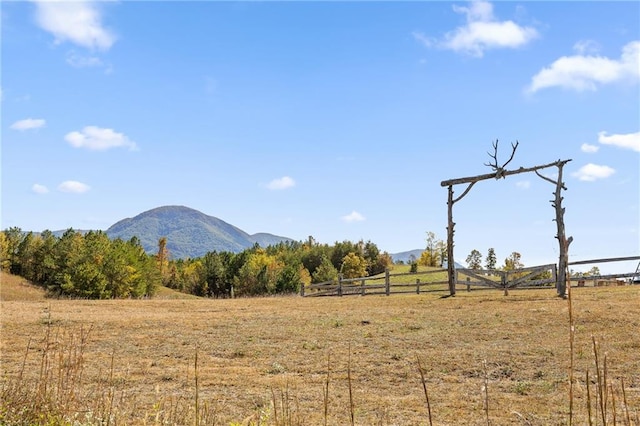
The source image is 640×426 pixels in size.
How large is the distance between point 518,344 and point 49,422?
417 inches

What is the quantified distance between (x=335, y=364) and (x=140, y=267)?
58834mm

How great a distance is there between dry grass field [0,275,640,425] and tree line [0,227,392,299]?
95.7ft

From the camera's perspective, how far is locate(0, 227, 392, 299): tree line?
54.9 meters

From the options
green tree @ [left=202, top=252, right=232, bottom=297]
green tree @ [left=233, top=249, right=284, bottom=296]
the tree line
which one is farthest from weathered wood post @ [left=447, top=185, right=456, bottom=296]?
green tree @ [left=202, top=252, right=232, bottom=297]

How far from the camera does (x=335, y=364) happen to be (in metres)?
10.9

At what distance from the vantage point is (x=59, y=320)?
56.9ft

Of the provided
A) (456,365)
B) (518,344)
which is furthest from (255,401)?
(518,344)

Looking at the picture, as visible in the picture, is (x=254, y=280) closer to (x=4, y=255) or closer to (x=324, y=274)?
(x=324, y=274)

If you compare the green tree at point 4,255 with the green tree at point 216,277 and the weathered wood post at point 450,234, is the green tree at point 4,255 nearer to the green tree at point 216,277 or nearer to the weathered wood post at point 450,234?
the green tree at point 216,277

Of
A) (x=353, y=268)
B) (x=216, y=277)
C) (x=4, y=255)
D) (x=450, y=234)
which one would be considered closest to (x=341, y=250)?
(x=353, y=268)

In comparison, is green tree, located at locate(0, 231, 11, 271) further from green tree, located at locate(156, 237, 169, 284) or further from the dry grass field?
the dry grass field

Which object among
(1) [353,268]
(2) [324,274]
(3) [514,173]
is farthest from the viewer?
(2) [324,274]

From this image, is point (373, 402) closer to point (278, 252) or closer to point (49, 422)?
point (49, 422)

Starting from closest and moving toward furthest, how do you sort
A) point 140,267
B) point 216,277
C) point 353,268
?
point 140,267
point 353,268
point 216,277
